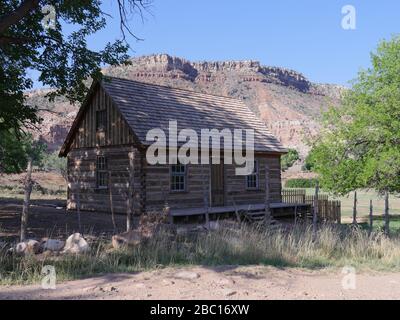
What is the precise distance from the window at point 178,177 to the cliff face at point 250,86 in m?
78.0

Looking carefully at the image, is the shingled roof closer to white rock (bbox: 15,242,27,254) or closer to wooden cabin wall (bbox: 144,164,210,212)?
wooden cabin wall (bbox: 144,164,210,212)

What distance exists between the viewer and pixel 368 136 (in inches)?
590

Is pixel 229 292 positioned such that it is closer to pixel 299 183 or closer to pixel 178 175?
pixel 178 175

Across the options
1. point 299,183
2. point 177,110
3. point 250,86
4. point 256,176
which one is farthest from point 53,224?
Answer: point 250,86

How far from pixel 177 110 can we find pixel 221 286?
15.0m

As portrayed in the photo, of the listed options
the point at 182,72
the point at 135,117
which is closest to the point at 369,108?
the point at 135,117

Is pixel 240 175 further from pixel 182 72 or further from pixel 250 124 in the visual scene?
pixel 182 72

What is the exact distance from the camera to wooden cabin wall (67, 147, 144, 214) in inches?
732

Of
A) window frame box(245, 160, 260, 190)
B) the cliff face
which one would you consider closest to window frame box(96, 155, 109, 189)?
window frame box(245, 160, 260, 190)

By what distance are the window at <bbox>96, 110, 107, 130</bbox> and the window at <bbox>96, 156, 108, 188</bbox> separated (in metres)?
1.34

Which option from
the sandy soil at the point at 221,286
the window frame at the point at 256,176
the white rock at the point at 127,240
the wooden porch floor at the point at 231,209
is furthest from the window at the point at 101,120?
the sandy soil at the point at 221,286

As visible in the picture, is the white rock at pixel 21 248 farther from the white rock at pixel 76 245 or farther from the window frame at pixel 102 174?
the window frame at pixel 102 174

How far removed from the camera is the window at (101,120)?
67.2 ft

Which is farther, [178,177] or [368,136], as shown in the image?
[178,177]
